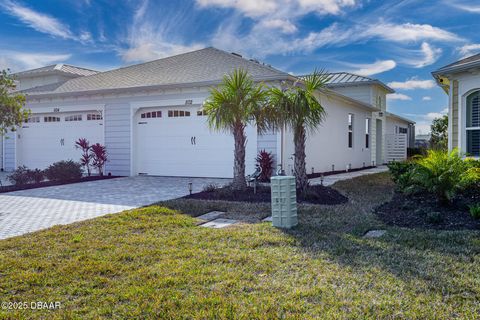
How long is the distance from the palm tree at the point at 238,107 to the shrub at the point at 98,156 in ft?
22.3

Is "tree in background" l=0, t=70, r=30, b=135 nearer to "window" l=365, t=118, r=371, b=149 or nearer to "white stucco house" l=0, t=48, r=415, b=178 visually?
"white stucco house" l=0, t=48, r=415, b=178

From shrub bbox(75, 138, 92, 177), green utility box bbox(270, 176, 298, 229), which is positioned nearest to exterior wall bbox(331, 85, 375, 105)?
shrub bbox(75, 138, 92, 177)

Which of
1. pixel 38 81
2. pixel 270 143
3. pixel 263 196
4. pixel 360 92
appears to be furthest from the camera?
pixel 360 92

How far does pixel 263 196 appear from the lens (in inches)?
320

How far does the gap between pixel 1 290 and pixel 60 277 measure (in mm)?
467

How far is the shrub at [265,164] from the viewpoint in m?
11.3

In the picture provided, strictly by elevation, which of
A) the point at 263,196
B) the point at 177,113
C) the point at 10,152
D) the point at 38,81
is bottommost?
the point at 263,196

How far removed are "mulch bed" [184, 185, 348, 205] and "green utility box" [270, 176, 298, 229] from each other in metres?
2.03

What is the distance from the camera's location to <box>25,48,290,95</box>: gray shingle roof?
12.5 m

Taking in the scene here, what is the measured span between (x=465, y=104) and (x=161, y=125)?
937 centimetres

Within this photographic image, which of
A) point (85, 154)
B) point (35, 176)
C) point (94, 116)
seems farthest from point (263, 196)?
point (94, 116)

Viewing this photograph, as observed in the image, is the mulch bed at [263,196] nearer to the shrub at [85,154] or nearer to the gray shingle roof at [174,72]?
the gray shingle roof at [174,72]

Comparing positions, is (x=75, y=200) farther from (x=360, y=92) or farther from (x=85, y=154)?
(x=360, y=92)

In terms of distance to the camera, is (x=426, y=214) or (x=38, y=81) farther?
(x=38, y=81)
